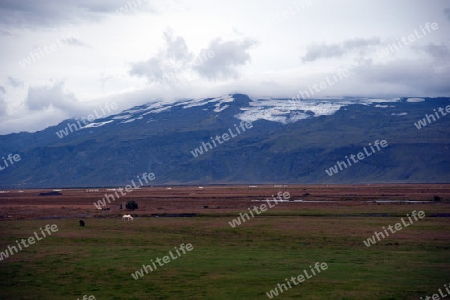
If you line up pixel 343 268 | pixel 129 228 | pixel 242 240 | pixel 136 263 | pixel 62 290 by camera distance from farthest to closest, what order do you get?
pixel 129 228 → pixel 242 240 → pixel 136 263 → pixel 343 268 → pixel 62 290

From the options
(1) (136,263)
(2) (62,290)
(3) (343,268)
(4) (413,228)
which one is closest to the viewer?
(2) (62,290)

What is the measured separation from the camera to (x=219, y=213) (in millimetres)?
86188

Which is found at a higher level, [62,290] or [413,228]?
[62,290]

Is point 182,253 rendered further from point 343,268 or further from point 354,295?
point 354,295

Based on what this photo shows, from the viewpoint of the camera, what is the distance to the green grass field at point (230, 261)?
3450cm

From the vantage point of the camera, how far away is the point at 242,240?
5472 cm

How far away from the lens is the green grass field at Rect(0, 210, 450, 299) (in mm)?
34500

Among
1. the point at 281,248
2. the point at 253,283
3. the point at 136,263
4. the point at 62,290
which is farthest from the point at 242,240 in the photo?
the point at 62,290

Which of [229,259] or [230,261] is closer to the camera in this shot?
[230,261]

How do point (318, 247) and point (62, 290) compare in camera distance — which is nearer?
point (62, 290)

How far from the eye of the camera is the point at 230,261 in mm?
43062

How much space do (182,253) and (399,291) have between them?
63.6 feet

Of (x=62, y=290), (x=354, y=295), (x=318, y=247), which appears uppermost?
(x=62, y=290)

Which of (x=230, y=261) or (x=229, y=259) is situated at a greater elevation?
(x=230, y=261)
